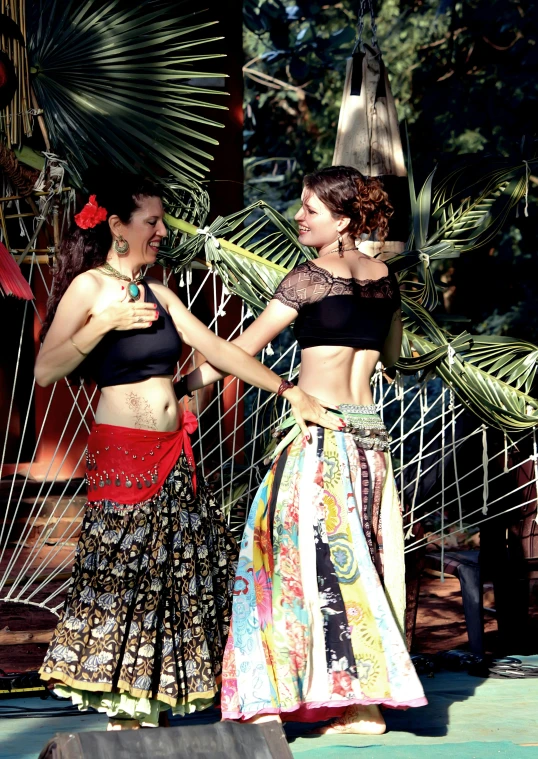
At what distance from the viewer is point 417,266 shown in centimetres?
343

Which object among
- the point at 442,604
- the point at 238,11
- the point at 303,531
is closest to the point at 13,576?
the point at 442,604

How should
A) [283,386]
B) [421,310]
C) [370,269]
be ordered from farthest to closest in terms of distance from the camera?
[421,310] → [370,269] → [283,386]

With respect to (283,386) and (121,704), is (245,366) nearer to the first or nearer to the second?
(283,386)

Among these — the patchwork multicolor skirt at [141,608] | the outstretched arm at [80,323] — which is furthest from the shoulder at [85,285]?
the patchwork multicolor skirt at [141,608]

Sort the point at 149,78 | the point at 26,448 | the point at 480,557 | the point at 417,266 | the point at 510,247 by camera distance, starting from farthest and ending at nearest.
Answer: the point at 510,247, the point at 26,448, the point at 480,557, the point at 149,78, the point at 417,266

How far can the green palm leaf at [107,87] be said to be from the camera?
3.60 meters

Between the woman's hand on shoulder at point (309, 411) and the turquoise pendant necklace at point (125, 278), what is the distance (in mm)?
444

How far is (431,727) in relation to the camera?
2.87m

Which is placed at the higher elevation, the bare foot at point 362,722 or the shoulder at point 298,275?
the shoulder at point 298,275

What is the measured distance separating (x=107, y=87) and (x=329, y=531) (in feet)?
5.99

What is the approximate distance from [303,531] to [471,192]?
55.7 inches

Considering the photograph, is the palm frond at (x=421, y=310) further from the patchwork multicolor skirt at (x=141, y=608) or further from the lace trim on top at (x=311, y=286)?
the patchwork multicolor skirt at (x=141, y=608)

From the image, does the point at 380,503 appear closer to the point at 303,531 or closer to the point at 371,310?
the point at 303,531

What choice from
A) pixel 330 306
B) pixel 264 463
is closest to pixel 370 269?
pixel 330 306
